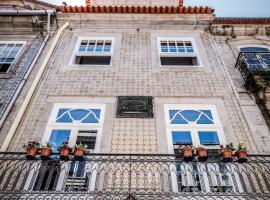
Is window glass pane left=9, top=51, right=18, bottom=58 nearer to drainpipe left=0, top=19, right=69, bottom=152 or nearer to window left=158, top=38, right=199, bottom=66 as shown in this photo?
drainpipe left=0, top=19, right=69, bottom=152

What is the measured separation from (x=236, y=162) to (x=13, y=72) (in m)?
6.18

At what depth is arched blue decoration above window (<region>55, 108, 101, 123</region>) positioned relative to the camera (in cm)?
A: 739

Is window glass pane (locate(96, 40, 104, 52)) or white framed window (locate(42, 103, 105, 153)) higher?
window glass pane (locate(96, 40, 104, 52))

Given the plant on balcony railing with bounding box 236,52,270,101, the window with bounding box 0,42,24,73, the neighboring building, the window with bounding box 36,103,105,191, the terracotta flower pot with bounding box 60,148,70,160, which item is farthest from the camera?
the window with bounding box 0,42,24,73

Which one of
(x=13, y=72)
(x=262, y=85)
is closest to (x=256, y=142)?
(x=262, y=85)

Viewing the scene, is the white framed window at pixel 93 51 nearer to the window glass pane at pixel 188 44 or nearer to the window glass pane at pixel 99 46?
the window glass pane at pixel 99 46

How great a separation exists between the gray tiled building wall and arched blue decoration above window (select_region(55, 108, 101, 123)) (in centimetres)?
27

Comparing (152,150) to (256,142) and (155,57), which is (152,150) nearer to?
(256,142)

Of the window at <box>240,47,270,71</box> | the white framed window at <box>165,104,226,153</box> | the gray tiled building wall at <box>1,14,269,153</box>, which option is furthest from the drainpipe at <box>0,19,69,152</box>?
the window at <box>240,47,270,71</box>

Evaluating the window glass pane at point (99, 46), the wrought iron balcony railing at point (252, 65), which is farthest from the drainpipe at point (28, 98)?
the wrought iron balcony railing at point (252, 65)

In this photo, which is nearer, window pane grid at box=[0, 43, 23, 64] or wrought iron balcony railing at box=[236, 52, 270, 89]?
wrought iron balcony railing at box=[236, 52, 270, 89]

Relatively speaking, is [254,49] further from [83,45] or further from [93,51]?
[83,45]

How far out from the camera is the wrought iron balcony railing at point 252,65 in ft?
27.1

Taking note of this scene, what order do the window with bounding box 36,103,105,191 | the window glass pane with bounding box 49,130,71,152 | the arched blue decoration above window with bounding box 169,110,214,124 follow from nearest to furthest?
the window with bounding box 36,103,105,191 < the window glass pane with bounding box 49,130,71,152 < the arched blue decoration above window with bounding box 169,110,214,124
